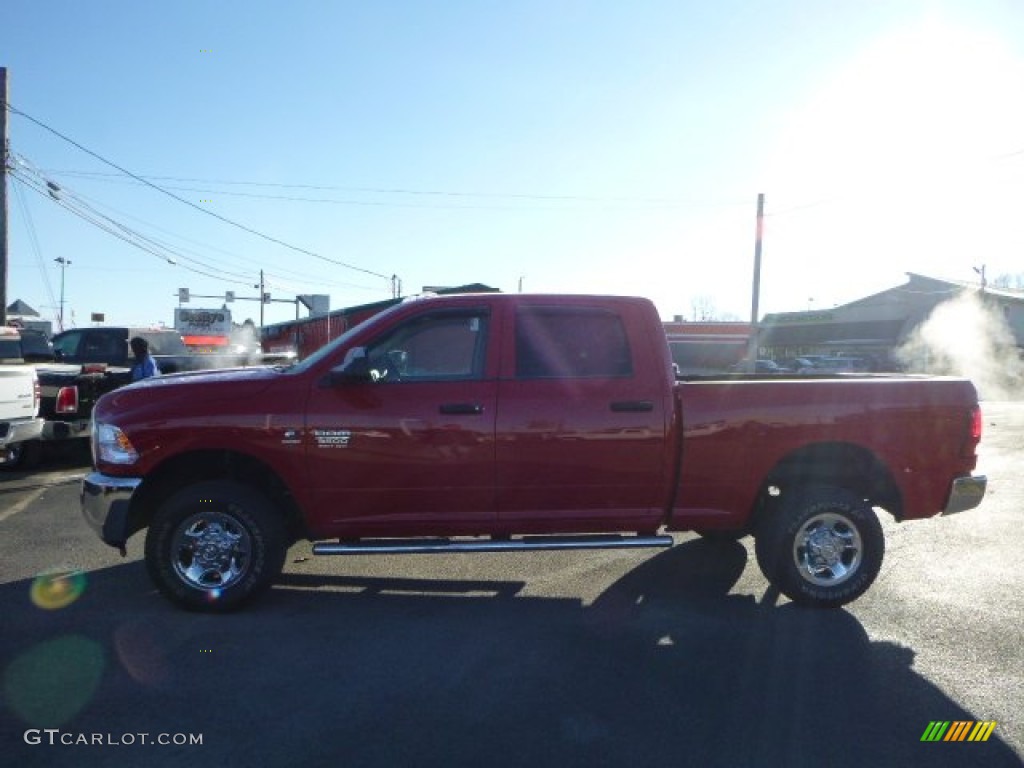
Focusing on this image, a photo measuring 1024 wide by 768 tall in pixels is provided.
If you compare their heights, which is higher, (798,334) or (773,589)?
(798,334)

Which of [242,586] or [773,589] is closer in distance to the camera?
[242,586]

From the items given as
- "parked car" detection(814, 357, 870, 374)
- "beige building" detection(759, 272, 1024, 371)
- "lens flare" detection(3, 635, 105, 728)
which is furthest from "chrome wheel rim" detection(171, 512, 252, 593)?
"beige building" detection(759, 272, 1024, 371)

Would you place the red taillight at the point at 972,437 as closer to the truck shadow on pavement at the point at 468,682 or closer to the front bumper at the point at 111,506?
the truck shadow on pavement at the point at 468,682

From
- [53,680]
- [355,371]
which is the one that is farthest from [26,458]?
[355,371]

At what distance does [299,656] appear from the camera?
3.98 m

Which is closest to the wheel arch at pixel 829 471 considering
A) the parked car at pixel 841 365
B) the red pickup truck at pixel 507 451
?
the red pickup truck at pixel 507 451

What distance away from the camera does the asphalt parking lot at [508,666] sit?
3111 millimetres

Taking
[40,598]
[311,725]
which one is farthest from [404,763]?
[40,598]

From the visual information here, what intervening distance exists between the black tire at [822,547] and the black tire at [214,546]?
10.5 ft

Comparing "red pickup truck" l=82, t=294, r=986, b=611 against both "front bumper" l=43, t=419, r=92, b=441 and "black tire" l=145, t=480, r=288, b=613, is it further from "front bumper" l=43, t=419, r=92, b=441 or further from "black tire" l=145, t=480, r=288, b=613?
"front bumper" l=43, t=419, r=92, b=441

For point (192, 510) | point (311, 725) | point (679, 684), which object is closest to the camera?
point (311, 725)

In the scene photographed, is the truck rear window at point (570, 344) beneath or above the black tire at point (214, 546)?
above

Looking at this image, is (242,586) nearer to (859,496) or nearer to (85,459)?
(859,496)

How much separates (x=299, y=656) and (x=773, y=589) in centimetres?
327
